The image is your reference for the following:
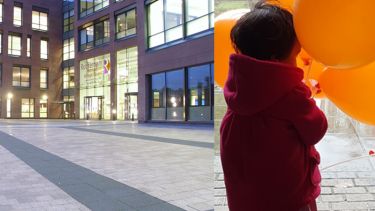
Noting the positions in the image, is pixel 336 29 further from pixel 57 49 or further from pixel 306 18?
pixel 57 49

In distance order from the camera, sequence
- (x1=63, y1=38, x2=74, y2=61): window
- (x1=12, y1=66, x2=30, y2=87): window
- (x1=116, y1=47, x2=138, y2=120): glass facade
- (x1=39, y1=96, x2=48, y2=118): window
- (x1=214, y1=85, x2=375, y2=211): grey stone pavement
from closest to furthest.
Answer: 1. (x1=214, y1=85, x2=375, y2=211): grey stone pavement
2. (x1=116, y1=47, x2=138, y2=120): glass facade
3. (x1=12, y1=66, x2=30, y2=87): window
4. (x1=63, y1=38, x2=74, y2=61): window
5. (x1=39, y1=96, x2=48, y2=118): window

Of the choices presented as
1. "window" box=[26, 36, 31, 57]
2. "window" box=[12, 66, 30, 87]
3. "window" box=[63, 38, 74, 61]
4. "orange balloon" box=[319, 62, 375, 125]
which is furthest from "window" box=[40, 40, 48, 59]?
"orange balloon" box=[319, 62, 375, 125]

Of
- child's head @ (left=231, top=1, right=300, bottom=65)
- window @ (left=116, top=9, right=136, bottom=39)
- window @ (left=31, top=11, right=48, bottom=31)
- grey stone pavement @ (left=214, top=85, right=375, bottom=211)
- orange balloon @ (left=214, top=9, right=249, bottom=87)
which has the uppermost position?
window @ (left=31, top=11, right=48, bottom=31)

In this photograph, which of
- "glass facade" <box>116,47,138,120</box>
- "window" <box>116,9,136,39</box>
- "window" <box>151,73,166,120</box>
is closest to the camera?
"window" <box>151,73,166,120</box>

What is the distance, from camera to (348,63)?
66.9 inches

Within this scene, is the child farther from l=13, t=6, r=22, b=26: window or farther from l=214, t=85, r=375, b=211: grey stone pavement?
l=13, t=6, r=22, b=26: window

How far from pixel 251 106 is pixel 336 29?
0.50m

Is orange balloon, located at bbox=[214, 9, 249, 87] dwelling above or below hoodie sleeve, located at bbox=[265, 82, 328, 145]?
above

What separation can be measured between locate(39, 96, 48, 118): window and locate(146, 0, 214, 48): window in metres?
22.5

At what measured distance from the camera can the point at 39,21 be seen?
4278 cm

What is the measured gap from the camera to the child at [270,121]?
1.41 metres

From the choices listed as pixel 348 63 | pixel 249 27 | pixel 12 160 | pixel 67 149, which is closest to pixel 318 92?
pixel 348 63

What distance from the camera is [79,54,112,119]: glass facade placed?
107 ft

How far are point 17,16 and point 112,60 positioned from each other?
54.1 ft
